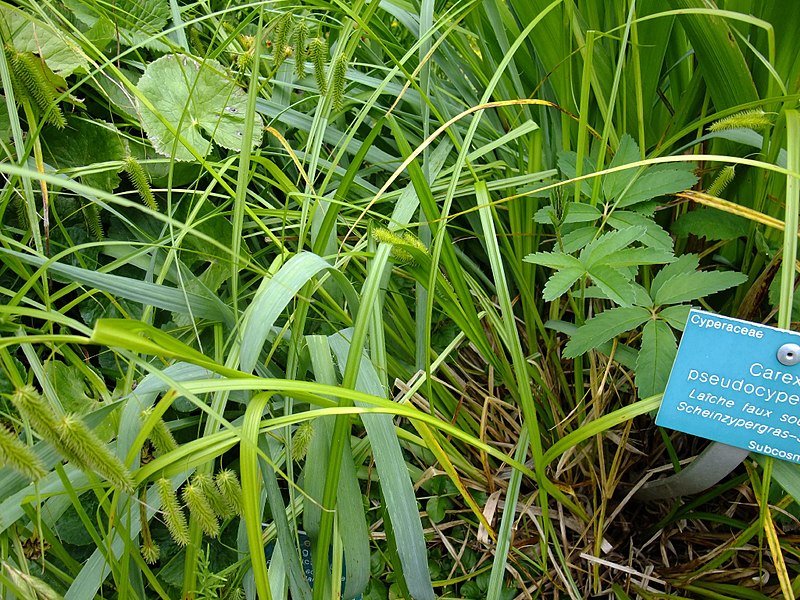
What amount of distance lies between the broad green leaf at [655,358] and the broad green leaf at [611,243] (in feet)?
0.35

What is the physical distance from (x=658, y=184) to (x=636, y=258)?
173mm

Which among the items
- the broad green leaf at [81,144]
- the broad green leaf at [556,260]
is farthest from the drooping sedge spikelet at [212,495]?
the broad green leaf at [81,144]

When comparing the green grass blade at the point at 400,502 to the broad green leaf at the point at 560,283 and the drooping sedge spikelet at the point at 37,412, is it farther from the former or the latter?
the drooping sedge spikelet at the point at 37,412

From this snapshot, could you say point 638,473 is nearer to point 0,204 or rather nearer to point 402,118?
point 402,118

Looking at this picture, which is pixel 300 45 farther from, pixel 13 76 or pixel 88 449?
pixel 88 449

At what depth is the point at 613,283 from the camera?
2.69ft

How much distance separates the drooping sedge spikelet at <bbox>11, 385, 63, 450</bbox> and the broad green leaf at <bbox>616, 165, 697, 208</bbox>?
29.5 inches

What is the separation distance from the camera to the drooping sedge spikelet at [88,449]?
54cm

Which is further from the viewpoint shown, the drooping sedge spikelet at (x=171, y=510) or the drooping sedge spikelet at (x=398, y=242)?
the drooping sedge spikelet at (x=398, y=242)

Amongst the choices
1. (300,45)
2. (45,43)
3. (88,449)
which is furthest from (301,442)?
(45,43)

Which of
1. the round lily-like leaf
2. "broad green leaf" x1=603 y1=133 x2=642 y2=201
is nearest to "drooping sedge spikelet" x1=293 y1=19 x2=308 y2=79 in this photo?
the round lily-like leaf

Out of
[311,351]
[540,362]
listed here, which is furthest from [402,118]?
[311,351]

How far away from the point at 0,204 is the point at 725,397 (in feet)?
3.44

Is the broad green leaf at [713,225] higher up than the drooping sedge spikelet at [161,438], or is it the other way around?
the broad green leaf at [713,225]
